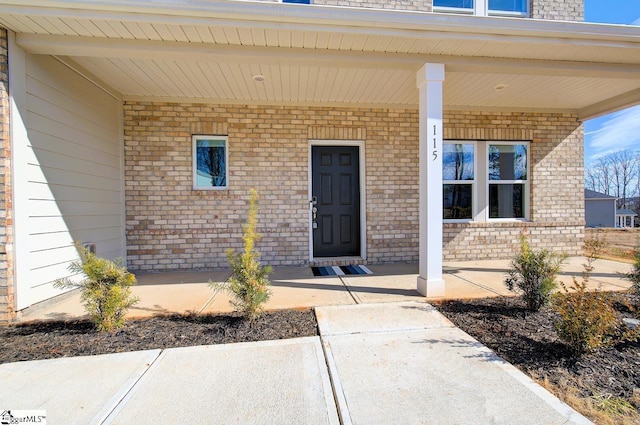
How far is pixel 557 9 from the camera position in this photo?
562 centimetres

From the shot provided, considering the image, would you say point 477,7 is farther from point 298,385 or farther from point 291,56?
point 298,385

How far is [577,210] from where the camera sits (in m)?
6.22

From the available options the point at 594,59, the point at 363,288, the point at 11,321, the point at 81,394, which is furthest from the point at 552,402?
the point at 11,321

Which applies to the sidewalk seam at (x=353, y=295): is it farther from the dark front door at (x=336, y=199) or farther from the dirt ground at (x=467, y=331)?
the dark front door at (x=336, y=199)

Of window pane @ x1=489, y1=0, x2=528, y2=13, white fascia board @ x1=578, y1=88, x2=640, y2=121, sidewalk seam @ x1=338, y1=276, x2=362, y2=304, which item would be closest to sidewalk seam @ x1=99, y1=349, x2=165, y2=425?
sidewalk seam @ x1=338, y1=276, x2=362, y2=304

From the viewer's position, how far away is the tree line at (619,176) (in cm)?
3006

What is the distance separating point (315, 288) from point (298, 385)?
2.10 m

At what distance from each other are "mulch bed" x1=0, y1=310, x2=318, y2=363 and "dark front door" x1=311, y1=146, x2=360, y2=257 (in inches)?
102

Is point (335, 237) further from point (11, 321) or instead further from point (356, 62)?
point (11, 321)

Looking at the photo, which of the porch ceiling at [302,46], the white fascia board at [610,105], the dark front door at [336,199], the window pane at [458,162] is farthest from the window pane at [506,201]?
the dark front door at [336,199]

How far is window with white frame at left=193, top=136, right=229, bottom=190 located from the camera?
→ 17.7ft

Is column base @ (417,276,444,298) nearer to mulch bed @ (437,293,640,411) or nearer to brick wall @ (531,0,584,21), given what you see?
mulch bed @ (437,293,640,411)

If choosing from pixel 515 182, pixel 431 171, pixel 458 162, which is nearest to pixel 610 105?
pixel 515 182

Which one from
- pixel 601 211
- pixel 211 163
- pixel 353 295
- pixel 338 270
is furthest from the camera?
pixel 601 211
